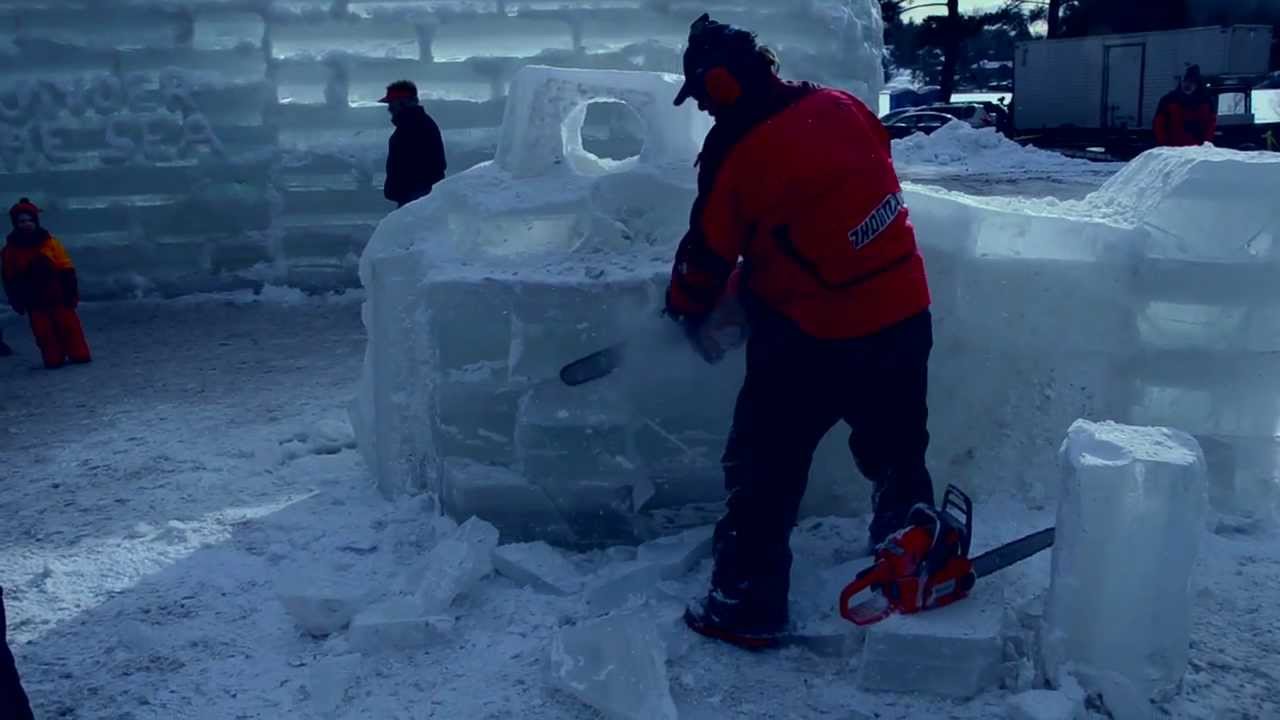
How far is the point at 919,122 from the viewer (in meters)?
22.0

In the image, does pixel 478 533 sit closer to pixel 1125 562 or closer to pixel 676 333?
pixel 676 333

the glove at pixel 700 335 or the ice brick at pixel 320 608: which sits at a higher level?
the glove at pixel 700 335

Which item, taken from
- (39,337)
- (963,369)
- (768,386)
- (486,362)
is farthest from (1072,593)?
(39,337)

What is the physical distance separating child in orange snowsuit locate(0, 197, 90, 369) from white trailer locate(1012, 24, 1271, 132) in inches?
738

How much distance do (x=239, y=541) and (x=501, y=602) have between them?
3.60 feet

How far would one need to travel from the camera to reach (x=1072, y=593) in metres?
2.58

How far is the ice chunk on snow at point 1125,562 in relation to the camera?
245 centimetres

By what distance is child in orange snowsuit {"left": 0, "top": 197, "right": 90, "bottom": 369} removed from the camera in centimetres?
638

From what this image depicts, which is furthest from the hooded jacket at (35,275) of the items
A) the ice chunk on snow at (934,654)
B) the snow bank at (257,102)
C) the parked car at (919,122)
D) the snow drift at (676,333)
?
the parked car at (919,122)

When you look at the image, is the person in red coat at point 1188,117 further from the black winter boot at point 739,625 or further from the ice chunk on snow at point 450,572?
the ice chunk on snow at point 450,572

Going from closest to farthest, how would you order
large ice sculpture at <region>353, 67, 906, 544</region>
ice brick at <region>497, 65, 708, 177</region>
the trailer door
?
1. large ice sculpture at <region>353, 67, 906, 544</region>
2. ice brick at <region>497, 65, 708, 177</region>
3. the trailer door

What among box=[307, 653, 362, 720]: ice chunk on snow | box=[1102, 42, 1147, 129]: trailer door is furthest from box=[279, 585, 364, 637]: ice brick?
box=[1102, 42, 1147, 129]: trailer door

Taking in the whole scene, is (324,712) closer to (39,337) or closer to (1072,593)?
(1072,593)

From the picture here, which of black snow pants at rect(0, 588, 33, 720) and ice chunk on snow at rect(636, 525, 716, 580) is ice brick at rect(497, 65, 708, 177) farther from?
black snow pants at rect(0, 588, 33, 720)
